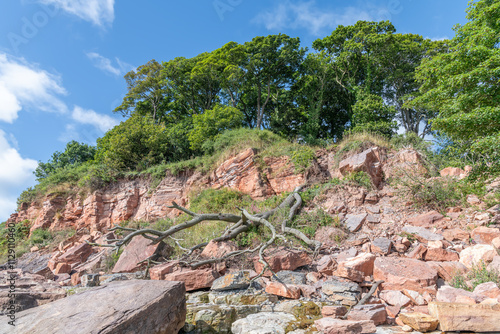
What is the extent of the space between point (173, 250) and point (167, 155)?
1066 centimetres

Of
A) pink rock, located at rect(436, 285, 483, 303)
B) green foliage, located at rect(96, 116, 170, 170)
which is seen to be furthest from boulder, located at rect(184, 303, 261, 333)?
green foliage, located at rect(96, 116, 170, 170)

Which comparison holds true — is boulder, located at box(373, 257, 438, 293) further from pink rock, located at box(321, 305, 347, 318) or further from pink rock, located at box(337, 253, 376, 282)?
pink rock, located at box(321, 305, 347, 318)

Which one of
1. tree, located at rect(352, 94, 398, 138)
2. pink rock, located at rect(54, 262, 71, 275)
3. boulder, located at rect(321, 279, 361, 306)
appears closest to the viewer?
boulder, located at rect(321, 279, 361, 306)

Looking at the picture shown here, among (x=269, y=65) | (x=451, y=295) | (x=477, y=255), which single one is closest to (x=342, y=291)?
(x=451, y=295)

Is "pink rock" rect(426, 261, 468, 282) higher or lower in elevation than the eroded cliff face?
lower

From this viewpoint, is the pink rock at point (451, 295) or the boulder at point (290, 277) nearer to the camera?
the pink rock at point (451, 295)

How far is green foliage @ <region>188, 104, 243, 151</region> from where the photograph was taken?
1630 cm

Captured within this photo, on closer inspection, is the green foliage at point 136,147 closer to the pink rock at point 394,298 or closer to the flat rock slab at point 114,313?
the flat rock slab at point 114,313

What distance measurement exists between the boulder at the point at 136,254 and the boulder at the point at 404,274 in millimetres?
6178

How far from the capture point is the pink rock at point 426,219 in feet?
22.0

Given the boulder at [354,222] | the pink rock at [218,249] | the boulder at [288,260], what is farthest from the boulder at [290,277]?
the boulder at [354,222]

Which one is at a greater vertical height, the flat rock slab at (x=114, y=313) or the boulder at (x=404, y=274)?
the flat rock slab at (x=114, y=313)

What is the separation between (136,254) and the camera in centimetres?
793

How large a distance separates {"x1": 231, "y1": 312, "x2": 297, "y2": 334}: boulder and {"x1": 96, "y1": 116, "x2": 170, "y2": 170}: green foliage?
1412cm
